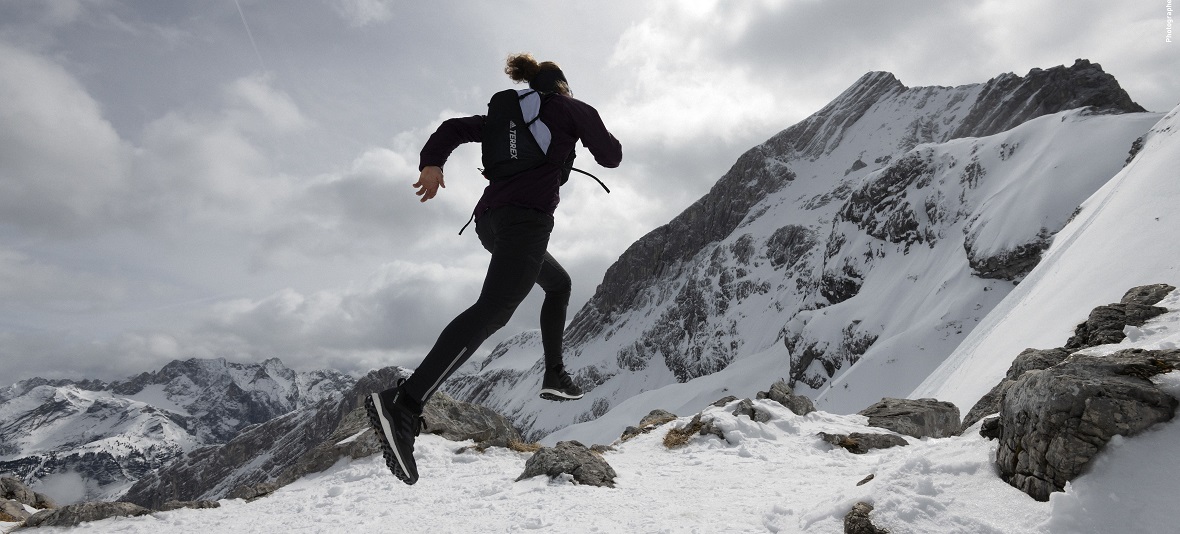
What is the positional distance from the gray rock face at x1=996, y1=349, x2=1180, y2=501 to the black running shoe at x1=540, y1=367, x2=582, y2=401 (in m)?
2.96

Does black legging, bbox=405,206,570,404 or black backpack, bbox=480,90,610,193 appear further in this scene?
black backpack, bbox=480,90,610,193

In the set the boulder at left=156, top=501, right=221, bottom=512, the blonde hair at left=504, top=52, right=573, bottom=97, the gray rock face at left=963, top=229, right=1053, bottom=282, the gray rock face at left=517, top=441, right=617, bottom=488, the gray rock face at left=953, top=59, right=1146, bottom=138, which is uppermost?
the gray rock face at left=953, top=59, right=1146, bottom=138

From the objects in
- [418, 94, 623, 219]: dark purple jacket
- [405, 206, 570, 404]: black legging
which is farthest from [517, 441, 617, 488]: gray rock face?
[418, 94, 623, 219]: dark purple jacket

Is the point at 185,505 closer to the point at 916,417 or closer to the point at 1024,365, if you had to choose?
the point at 1024,365

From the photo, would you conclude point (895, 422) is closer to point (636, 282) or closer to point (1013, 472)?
point (1013, 472)

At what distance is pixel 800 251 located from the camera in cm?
12225

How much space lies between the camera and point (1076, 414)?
3.45 metres

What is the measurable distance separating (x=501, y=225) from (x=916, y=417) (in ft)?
42.6

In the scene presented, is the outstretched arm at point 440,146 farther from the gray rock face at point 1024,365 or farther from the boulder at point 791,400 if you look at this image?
the boulder at point 791,400

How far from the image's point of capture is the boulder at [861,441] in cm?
966

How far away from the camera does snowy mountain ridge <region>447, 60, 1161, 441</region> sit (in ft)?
124

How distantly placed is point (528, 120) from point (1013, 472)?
12.6 feet

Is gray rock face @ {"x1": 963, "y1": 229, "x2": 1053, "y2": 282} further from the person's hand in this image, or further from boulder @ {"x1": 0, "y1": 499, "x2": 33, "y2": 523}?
boulder @ {"x1": 0, "y1": 499, "x2": 33, "y2": 523}

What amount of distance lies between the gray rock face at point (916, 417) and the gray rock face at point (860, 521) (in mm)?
9715
